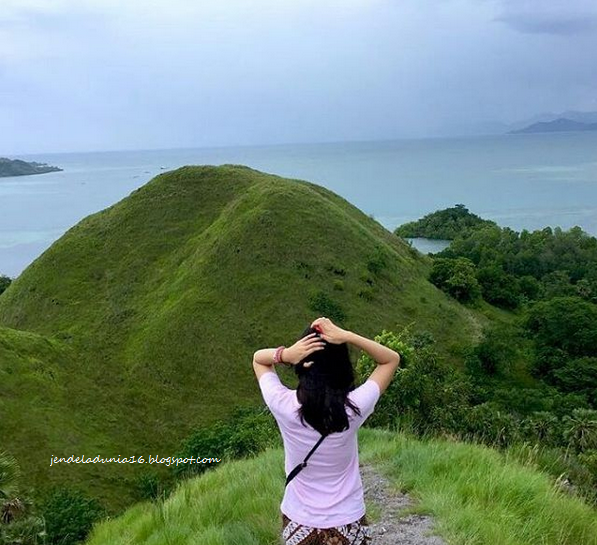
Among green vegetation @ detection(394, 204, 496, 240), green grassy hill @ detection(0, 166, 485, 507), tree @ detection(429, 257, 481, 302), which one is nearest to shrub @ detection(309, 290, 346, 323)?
green grassy hill @ detection(0, 166, 485, 507)

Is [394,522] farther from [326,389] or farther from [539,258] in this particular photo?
[539,258]

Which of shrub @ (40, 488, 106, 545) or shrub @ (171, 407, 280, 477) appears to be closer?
shrub @ (40, 488, 106, 545)

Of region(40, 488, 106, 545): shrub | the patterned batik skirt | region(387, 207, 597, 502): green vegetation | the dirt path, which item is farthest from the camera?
region(40, 488, 106, 545): shrub

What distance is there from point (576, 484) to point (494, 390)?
30.0 meters

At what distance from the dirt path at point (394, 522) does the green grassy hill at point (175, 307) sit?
2121 cm

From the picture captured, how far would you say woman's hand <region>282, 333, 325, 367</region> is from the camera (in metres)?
3.43

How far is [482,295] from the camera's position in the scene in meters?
53.7

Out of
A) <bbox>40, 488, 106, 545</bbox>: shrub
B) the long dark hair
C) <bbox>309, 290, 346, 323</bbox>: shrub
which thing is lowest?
<bbox>40, 488, 106, 545</bbox>: shrub

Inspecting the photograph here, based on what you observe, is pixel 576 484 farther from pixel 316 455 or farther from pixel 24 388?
pixel 24 388

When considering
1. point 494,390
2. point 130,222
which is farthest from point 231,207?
point 494,390

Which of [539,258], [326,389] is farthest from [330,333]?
[539,258]

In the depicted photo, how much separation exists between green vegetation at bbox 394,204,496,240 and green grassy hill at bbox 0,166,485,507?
53947 mm

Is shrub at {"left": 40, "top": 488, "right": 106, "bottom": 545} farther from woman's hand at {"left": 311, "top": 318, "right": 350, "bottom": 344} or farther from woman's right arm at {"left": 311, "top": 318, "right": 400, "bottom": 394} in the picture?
woman's hand at {"left": 311, "top": 318, "right": 350, "bottom": 344}

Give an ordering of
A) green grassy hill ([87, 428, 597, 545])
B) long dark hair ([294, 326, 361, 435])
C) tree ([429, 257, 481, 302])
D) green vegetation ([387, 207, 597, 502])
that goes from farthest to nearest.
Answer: tree ([429, 257, 481, 302]) < green vegetation ([387, 207, 597, 502]) < green grassy hill ([87, 428, 597, 545]) < long dark hair ([294, 326, 361, 435])
